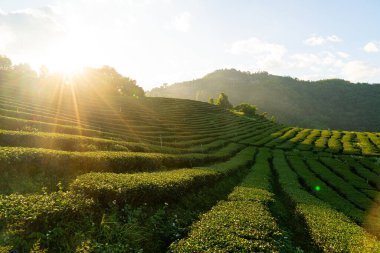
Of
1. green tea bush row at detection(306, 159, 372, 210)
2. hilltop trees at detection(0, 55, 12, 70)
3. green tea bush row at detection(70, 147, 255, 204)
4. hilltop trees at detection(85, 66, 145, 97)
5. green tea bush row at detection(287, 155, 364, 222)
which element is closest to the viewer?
green tea bush row at detection(70, 147, 255, 204)

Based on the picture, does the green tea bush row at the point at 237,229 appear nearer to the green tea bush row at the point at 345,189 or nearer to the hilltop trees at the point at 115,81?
the green tea bush row at the point at 345,189

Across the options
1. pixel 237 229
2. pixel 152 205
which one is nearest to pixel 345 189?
pixel 237 229

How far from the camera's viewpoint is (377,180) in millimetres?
42625

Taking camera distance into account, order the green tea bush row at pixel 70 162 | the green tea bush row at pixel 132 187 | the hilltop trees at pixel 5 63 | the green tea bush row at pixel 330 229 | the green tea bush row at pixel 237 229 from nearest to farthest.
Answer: the green tea bush row at pixel 237 229 < the green tea bush row at pixel 330 229 < the green tea bush row at pixel 132 187 < the green tea bush row at pixel 70 162 < the hilltop trees at pixel 5 63

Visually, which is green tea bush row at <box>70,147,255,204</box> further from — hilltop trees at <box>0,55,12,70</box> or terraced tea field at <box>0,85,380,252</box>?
hilltop trees at <box>0,55,12,70</box>

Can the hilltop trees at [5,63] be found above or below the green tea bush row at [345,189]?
above

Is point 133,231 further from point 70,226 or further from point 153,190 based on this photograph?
point 153,190

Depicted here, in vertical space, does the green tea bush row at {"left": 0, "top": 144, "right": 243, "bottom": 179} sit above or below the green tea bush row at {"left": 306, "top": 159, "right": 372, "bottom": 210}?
above

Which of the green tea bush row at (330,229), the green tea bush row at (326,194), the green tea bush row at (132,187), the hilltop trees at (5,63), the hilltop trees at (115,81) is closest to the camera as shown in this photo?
the green tea bush row at (330,229)

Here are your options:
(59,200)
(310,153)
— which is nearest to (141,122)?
(310,153)

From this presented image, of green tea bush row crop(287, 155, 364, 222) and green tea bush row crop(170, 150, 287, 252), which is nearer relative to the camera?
green tea bush row crop(170, 150, 287, 252)

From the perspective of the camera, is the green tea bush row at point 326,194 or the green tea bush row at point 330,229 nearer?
the green tea bush row at point 330,229

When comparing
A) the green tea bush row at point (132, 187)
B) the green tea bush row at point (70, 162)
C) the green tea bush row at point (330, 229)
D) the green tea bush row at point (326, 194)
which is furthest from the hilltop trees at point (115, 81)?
the green tea bush row at point (330, 229)

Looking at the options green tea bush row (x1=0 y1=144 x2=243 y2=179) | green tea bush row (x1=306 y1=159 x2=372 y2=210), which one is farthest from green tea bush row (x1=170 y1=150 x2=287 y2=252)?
green tea bush row (x1=306 y1=159 x2=372 y2=210)
